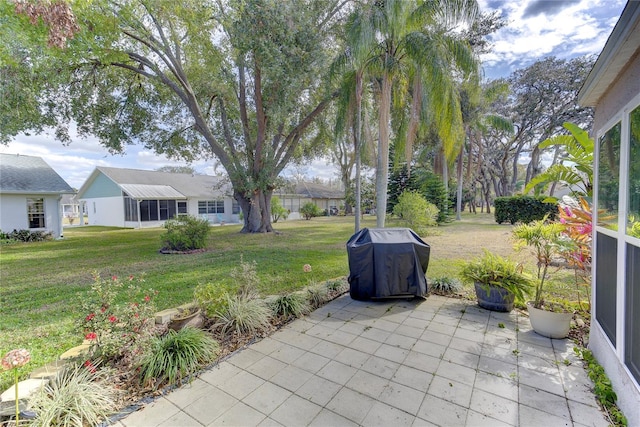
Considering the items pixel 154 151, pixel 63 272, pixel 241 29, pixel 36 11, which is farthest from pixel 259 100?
pixel 63 272

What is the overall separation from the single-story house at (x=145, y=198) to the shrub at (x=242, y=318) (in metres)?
14.0

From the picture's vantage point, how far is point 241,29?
8.23 metres

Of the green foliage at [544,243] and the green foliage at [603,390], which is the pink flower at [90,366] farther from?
the green foliage at [544,243]

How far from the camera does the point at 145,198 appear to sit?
17750mm

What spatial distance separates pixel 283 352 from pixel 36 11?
617 cm

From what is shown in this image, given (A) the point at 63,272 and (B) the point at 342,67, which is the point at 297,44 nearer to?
(B) the point at 342,67

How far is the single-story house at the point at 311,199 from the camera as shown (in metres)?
26.3

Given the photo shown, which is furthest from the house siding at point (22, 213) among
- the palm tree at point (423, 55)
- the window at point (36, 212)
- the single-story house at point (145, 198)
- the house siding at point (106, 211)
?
the palm tree at point (423, 55)

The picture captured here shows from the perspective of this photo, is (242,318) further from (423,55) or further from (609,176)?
(423,55)

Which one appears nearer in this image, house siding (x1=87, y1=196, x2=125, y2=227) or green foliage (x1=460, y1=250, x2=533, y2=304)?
green foliage (x1=460, y1=250, x2=533, y2=304)

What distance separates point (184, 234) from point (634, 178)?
9416mm

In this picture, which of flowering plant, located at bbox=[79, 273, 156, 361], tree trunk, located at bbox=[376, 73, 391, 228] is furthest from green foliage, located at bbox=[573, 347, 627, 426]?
tree trunk, located at bbox=[376, 73, 391, 228]

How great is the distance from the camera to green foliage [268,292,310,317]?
377 centimetres

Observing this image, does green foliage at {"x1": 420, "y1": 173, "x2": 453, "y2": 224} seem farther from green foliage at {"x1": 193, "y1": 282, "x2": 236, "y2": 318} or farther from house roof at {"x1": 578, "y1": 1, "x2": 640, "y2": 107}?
green foliage at {"x1": 193, "y1": 282, "x2": 236, "y2": 318}
